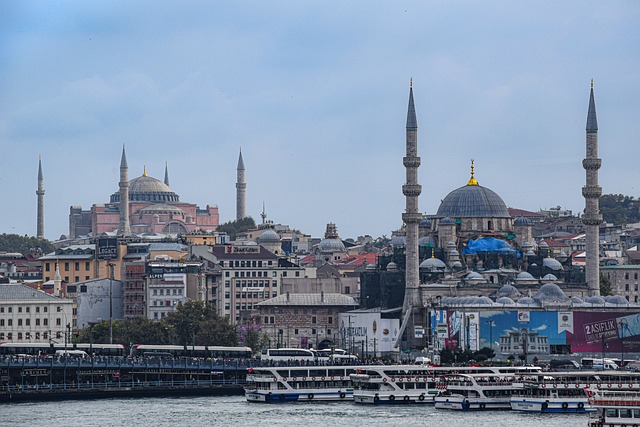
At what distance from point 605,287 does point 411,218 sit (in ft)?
71.1

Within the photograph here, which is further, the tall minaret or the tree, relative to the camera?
the tree

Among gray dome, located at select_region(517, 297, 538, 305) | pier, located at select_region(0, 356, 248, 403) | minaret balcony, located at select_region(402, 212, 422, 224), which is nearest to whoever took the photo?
pier, located at select_region(0, 356, 248, 403)

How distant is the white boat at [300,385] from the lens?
101 meters

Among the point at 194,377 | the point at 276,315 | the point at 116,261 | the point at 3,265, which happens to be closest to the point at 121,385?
the point at 194,377

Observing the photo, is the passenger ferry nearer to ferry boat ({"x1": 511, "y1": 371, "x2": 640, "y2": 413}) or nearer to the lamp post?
ferry boat ({"x1": 511, "y1": 371, "x2": 640, "y2": 413})

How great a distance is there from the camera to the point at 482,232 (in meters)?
146

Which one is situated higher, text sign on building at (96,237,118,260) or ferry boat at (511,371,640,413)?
text sign on building at (96,237,118,260)

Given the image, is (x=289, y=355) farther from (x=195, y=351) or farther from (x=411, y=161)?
(x=411, y=161)

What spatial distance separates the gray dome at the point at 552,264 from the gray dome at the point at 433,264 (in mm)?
7465

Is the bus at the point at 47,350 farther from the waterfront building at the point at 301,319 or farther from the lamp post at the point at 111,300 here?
the waterfront building at the point at 301,319

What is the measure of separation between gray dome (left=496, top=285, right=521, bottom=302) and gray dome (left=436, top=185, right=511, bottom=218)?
39.8 ft

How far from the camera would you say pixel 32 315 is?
143 m

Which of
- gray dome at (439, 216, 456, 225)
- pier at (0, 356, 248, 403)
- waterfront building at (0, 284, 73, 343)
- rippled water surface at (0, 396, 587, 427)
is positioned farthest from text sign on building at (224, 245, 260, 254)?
rippled water surface at (0, 396, 587, 427)

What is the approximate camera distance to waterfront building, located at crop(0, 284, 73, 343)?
142000mm
